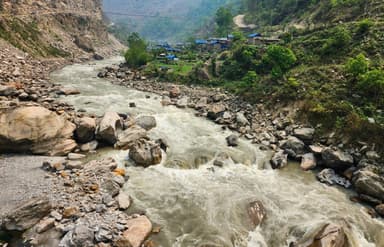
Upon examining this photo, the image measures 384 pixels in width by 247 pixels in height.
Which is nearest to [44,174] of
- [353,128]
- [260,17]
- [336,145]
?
[336,145]

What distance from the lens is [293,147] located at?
1928cm

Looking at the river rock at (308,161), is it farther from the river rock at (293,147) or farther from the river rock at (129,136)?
the river rock at (129,136)

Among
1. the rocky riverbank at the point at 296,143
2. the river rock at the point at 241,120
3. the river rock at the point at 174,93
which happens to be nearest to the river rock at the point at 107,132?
the rocky riverbank at the point at 296,143

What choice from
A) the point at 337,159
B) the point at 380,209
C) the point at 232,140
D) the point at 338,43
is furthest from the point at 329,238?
the point at 338,43

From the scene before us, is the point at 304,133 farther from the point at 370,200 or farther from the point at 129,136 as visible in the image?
the point at 129,136

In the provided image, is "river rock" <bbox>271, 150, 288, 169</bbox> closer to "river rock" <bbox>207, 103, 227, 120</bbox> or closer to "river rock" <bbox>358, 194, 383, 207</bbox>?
"river rock" <bbox>358, 194, 383, 207</bbox>

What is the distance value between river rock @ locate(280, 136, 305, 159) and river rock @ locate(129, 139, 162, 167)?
31.7ft

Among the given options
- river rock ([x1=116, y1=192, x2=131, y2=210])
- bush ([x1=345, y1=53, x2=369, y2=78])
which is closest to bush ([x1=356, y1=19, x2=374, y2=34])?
bush ([x1=345, y1=53, x2=369, y2=78])

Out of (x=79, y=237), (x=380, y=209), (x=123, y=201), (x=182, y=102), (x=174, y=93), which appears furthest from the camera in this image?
(x=174, y=93)

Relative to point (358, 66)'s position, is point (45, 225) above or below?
below

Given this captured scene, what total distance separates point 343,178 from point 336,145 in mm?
3291

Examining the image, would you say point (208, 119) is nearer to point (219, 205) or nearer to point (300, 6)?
point (219, 205)

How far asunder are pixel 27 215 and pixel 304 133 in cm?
1906

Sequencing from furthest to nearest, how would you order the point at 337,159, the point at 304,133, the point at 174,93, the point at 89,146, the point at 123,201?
1. the point at 174,93
2. the point at 304,133
3. the point at 89,146
4. the point at 337,159
5. the point at 123,201
